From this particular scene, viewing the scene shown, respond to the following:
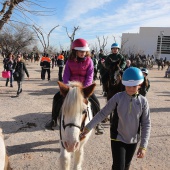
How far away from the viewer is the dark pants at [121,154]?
9.04 feet

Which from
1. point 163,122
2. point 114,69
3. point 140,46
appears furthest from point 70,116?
point 140,46

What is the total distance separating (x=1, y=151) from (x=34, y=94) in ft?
27.4

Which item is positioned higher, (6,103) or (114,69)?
(114,69)

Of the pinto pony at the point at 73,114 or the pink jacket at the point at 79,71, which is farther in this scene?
the pink jacket at the point at 79,71

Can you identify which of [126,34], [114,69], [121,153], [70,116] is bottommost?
[121,153]

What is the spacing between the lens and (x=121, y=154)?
9.14ft

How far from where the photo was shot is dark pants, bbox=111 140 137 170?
108 inches

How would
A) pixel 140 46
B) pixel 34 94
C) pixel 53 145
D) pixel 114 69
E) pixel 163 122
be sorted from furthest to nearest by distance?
pixel 140 46 → pixel 34 94 → pixel 163 122 → pixel 114 69 → pixel 53 145

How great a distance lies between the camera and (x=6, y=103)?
8.70 m

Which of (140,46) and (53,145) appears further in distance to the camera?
(140,46)

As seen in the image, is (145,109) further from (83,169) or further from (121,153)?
(83,169)

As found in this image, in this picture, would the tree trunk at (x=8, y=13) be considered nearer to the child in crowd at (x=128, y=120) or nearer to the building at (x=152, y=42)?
the child in crowd at (x=128, y=120)

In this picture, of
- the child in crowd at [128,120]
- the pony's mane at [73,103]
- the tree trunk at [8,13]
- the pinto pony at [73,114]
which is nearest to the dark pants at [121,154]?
the child in crowd at [128,120]

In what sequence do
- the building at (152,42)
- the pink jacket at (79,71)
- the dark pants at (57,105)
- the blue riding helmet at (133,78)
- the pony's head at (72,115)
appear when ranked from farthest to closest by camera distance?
1. the building at (152,42)
2. the pink jacket at (79,71)
3. the dark pants at (57,105)
4. the blue riding helmet at (133,78)
5. the pony's head at (72,115)
